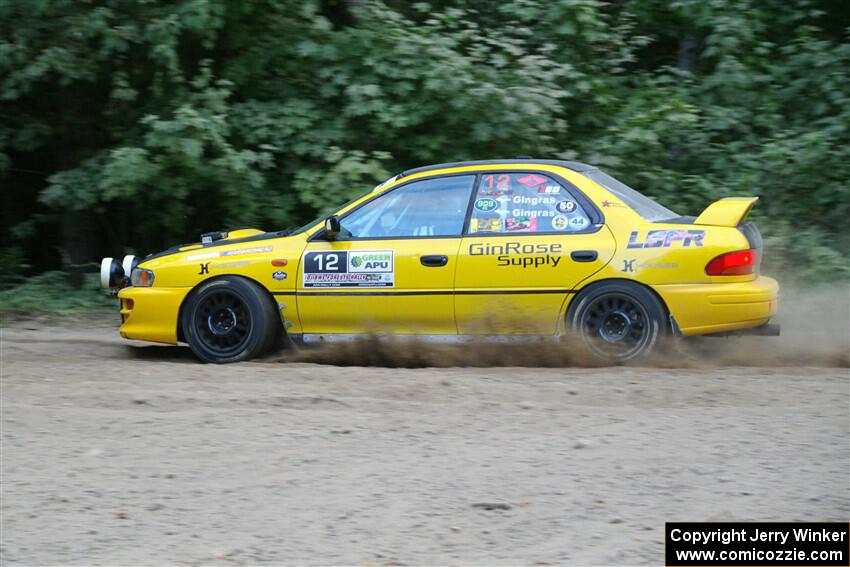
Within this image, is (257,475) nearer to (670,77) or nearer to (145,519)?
(145,519)

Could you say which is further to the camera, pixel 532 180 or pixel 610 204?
pixel 532 180

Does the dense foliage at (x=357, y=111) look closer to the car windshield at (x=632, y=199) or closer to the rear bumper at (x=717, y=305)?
the car windshield at (x=632, y=199)

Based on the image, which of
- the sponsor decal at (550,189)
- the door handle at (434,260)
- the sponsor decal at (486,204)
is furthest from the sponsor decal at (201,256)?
the sponsor decal at (550,189)

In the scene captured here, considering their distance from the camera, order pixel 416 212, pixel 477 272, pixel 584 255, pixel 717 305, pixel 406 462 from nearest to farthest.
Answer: pixel 406 462
pixel 717 305
pixel 584 255
pixel 477 272
pixel 416 212

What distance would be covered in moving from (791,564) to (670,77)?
375 inches

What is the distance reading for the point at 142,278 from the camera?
27.7 feet

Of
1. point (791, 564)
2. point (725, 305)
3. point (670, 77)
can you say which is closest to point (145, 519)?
point (791, 564)

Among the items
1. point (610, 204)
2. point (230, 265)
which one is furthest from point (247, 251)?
point (610, 204)

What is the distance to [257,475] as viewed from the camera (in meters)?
5.21

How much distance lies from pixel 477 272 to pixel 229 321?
2.01 meters

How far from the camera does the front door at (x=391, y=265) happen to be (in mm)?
7789

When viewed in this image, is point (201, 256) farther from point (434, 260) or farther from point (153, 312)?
point (434, 260)

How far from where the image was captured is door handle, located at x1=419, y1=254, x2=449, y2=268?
7.75 m

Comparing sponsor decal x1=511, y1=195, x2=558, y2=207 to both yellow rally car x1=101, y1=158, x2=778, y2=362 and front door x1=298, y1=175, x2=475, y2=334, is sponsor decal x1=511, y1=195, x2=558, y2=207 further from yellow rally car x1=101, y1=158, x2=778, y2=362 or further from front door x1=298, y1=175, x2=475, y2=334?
front door x1=298, y1=175, x2=475, y2=334
